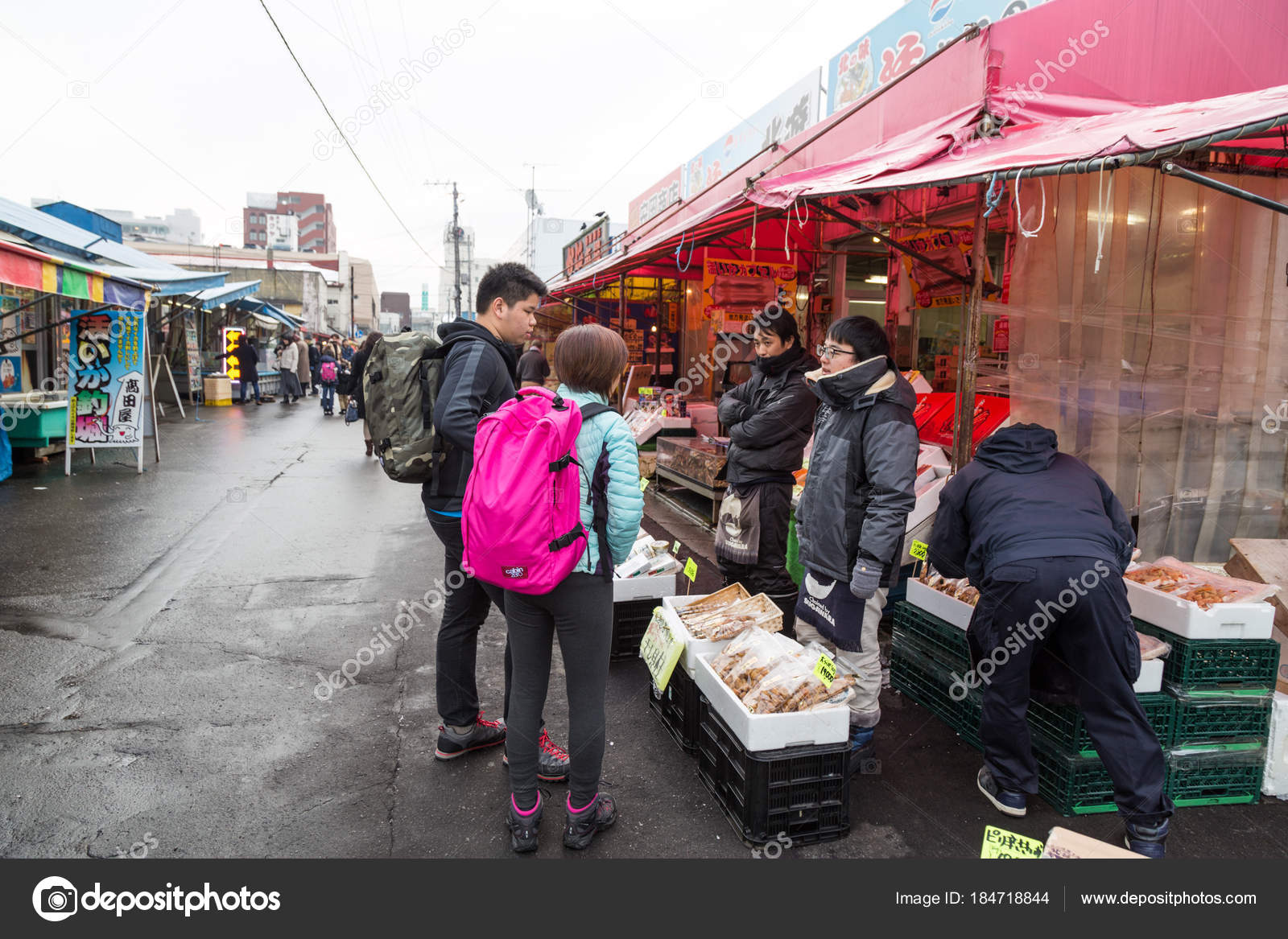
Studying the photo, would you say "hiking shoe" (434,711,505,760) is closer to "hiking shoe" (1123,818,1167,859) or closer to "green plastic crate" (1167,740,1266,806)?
"hiking shoe" (1123,818,1167,859)

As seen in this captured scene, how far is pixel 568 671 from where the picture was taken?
2.74 metres

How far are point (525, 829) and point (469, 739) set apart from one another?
824 mm

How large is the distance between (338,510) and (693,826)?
6949mm

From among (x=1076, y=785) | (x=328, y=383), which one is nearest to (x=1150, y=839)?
(x=1076, y=785)

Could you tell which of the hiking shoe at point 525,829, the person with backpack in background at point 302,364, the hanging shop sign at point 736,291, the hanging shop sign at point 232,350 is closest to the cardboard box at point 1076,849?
the hiking shoe at point 525,829

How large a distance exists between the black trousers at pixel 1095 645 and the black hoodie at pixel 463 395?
2118 mm

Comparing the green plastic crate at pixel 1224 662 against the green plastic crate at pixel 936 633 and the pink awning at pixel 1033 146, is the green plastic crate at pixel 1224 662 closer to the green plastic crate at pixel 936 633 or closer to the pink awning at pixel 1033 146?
the green plastic crate at pixel 936 633

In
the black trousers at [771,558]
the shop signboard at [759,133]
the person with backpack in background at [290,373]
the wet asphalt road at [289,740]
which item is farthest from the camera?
the person with backpack in background at [290,373]

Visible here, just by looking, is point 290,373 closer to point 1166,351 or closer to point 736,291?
point 736,291

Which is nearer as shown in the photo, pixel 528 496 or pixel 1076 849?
pixel 1076 849

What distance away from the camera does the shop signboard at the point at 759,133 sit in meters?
9.67

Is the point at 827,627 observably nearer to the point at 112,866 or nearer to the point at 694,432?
the point at 112,866

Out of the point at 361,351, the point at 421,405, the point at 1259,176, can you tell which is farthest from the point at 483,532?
the point at 361,351

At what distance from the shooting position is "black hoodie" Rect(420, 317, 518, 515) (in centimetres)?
298
